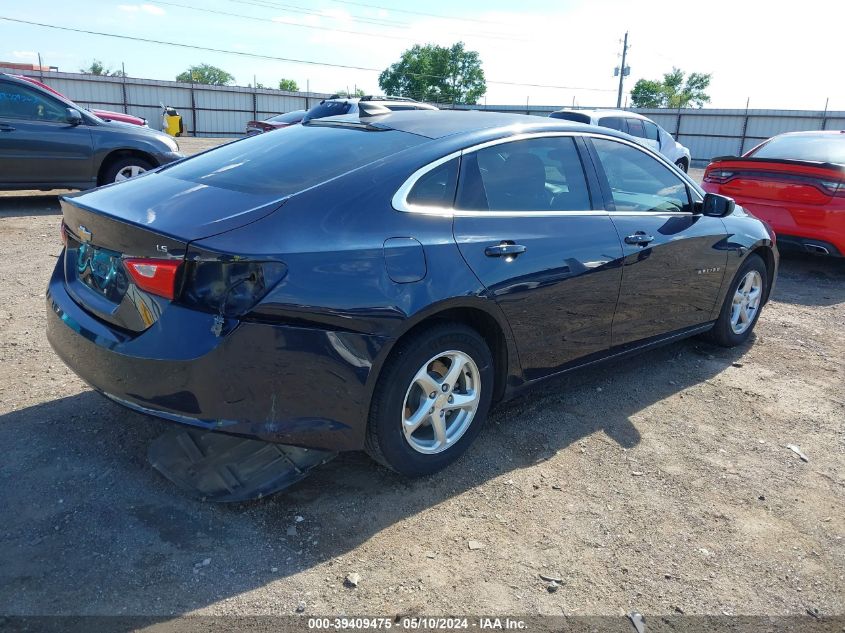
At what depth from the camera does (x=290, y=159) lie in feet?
10.8

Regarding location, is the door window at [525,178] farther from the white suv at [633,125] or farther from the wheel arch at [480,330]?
the white suv at [633,125]

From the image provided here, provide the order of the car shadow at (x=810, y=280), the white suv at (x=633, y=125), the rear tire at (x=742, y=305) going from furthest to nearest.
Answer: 1. the white suv at (x=633, y=125)
2. the car shadow at (x=810, y=280)
3. the rear tire at (x=742, y=305)

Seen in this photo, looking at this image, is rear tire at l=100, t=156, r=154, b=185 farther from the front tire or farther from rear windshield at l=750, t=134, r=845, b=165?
rear windshield at l=750, t=134, r=845, b=165

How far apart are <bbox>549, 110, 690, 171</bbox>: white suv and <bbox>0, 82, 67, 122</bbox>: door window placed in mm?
7298

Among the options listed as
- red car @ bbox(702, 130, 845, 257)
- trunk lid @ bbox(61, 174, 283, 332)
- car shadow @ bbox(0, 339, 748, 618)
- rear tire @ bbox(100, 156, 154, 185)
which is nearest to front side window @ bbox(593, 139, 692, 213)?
car shadow @ bbox(0, 339, 748, 618)

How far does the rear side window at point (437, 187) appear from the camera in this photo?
3.08 metres

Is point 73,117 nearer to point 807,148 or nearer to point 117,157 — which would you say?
point 117,157

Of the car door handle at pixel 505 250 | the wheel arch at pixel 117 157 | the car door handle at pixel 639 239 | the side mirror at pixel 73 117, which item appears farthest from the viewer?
the wheel arch at pixel 117 157

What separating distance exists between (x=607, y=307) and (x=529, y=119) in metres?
1.16

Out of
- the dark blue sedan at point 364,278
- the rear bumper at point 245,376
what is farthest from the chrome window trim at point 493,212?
the rear bumper at point 245,376

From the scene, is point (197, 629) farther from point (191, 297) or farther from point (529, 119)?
point (529, 119)

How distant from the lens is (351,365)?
2.76 m

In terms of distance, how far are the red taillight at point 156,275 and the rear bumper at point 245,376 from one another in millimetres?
77

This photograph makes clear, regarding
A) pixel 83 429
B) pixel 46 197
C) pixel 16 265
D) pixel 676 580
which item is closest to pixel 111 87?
pixel 46 197
